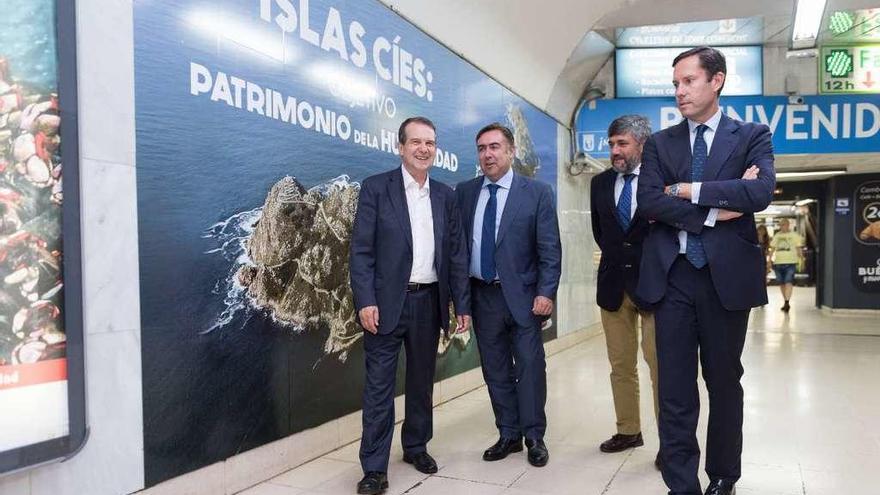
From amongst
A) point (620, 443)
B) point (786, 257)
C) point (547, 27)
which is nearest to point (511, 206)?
point (620, 443)

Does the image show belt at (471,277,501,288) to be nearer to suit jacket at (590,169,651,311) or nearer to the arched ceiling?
suit jacket at (590,169,651,311)

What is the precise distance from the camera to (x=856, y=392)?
4188mm

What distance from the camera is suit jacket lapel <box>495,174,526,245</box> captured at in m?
2.80

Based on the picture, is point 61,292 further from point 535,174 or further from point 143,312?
point 535,174

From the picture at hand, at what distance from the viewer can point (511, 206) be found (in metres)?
2.82

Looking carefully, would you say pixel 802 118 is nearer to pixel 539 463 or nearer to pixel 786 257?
pixel 786 257

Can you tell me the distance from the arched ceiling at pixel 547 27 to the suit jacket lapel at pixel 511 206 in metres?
1.38

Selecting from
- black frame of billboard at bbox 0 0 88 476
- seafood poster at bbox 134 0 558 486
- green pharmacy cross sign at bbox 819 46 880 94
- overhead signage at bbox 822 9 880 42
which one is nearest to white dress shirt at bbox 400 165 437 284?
seafood poster at bbox 134 0 558 486

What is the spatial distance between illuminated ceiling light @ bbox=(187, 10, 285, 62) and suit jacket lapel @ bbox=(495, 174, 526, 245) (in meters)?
1.12

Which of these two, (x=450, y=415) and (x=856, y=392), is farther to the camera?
(x=856, y=392)

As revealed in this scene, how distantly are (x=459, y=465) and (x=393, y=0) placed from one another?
2347 mm

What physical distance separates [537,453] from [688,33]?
551 centimetres

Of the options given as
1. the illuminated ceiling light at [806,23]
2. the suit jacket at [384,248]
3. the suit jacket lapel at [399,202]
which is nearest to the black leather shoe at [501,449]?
the suit jacket at [384,248]

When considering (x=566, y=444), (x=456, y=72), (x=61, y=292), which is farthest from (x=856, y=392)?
(x=61, y=292)
